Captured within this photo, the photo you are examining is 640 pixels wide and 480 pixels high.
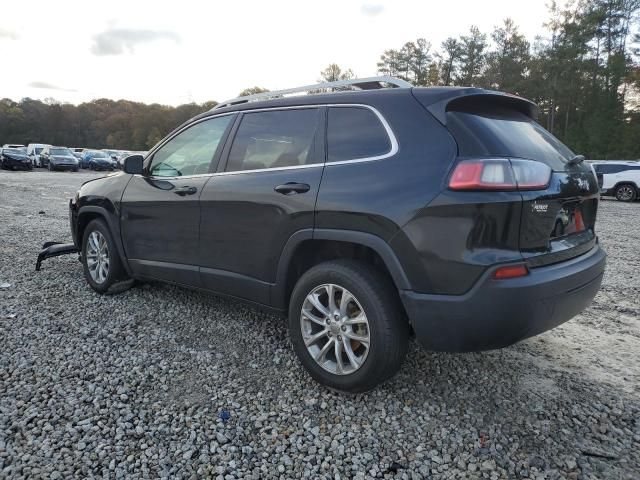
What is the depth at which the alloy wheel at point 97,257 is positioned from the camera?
470 centimetres

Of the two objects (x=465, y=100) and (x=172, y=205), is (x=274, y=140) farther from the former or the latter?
(x=465, y=100)

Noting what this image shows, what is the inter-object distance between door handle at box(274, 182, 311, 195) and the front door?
848 mm

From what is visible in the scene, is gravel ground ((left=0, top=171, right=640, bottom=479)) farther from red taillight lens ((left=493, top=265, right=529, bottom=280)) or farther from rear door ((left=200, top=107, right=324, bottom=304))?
red taillight lens ((left=493, top=265, right=529, bottom=280))

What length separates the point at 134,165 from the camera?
4234 millimetres

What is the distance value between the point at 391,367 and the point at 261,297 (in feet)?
3.46

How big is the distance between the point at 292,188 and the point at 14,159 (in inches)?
1435

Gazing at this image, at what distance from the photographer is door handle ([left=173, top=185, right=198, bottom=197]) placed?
3717 mm

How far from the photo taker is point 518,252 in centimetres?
236

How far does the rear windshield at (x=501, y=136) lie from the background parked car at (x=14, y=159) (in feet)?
122

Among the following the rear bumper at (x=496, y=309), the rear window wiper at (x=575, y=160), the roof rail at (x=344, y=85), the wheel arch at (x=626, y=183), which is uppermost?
the roof rail at (x=344, y=85)

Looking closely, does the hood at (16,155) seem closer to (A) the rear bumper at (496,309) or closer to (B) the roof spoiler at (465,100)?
(B) the roof spoiler at (465,100)

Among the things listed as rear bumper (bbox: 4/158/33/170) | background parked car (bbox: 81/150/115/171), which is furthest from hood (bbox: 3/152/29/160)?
background parked car (bbox: 81/150/115/171)

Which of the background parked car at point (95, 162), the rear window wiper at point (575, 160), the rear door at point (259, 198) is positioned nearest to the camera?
the rear window wiper at point (575, 160)

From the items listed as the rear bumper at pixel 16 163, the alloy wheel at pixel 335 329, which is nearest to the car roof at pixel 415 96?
the alloy wheel at pixel 335 329
